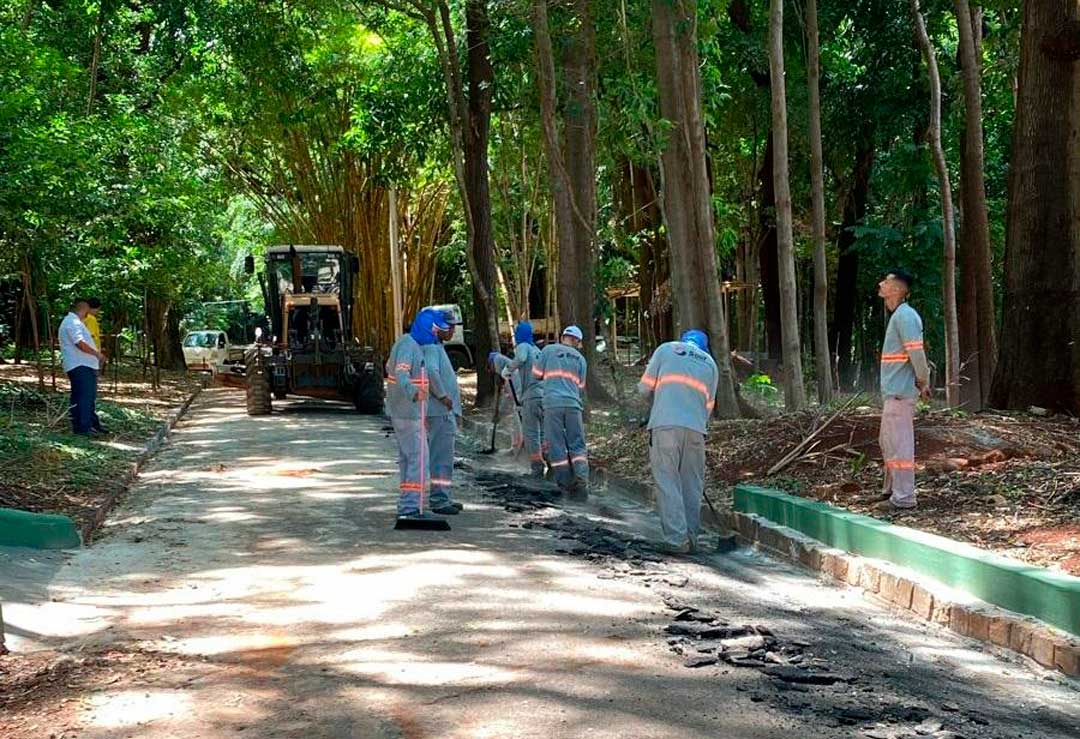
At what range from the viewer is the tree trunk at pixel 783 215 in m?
16.8

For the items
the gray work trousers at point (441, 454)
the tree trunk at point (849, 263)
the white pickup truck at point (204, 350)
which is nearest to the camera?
the gray work trousers at point (441, 454)

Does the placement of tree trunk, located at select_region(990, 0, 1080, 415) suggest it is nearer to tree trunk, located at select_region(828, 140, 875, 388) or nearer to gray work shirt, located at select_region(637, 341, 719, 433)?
gray work shirt, located at select_region(637, 341, 719, 433)

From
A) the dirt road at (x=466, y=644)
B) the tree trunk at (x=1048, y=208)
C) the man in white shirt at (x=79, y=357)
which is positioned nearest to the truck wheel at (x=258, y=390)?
the man in white shirt at (x=79, y=357)

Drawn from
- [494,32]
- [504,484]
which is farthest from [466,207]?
[504,484]

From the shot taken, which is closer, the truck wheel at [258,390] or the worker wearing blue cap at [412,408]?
the worker wearing blue cap at [412,408]

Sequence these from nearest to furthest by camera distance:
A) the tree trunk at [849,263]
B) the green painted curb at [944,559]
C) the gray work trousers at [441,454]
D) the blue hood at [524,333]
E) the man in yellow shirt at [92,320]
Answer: the green painted curb at [944,559]
the gray work trousers at [441,454]
the blue hood at [524,333]
the man in yellow shirt at [92,320]
the tree trunk at [849,263]

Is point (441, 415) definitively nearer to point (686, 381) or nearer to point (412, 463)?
point (412, 463)

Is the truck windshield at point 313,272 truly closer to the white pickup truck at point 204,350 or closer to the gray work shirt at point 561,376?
the gray work shirt at point 561,376

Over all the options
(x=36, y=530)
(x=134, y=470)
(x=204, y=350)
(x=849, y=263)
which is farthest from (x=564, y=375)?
(x=204, y=350)

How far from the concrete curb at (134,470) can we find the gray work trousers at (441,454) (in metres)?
2.89

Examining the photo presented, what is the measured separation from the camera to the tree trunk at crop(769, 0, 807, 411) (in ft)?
55.0

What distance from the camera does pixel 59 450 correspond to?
15.4m

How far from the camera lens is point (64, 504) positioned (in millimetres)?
12297

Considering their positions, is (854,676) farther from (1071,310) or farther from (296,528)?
(1071,310)
